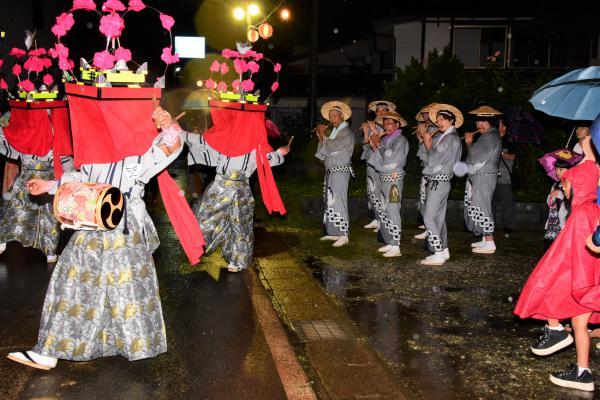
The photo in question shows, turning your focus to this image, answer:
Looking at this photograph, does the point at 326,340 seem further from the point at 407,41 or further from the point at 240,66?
the point at 407,41

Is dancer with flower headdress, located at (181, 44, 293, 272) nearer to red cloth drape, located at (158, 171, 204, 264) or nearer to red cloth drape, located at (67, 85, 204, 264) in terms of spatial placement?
red cloth drape, located at (158, 171, 204, 264)

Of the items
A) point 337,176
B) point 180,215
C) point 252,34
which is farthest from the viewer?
point 252,34

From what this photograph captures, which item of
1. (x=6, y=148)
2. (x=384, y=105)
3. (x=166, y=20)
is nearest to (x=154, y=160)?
(x=166, y=20)

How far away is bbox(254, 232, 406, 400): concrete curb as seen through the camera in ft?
14.9

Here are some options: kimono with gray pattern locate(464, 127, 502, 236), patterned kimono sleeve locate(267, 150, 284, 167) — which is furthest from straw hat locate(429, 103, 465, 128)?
patterned kimono sleeve locate(267, 150, 284, 167)

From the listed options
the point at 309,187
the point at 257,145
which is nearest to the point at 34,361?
Answer: the point at 257,145

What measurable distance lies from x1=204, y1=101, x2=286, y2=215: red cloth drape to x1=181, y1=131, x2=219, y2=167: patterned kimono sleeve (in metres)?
0.11

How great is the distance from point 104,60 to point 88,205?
3.60 feet

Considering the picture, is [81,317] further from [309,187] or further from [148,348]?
[309,187]

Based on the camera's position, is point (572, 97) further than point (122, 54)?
Yes

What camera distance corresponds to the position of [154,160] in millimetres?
4750

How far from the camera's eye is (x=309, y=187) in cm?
1349

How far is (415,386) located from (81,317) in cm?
249

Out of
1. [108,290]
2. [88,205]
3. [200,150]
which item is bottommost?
[108,290]
